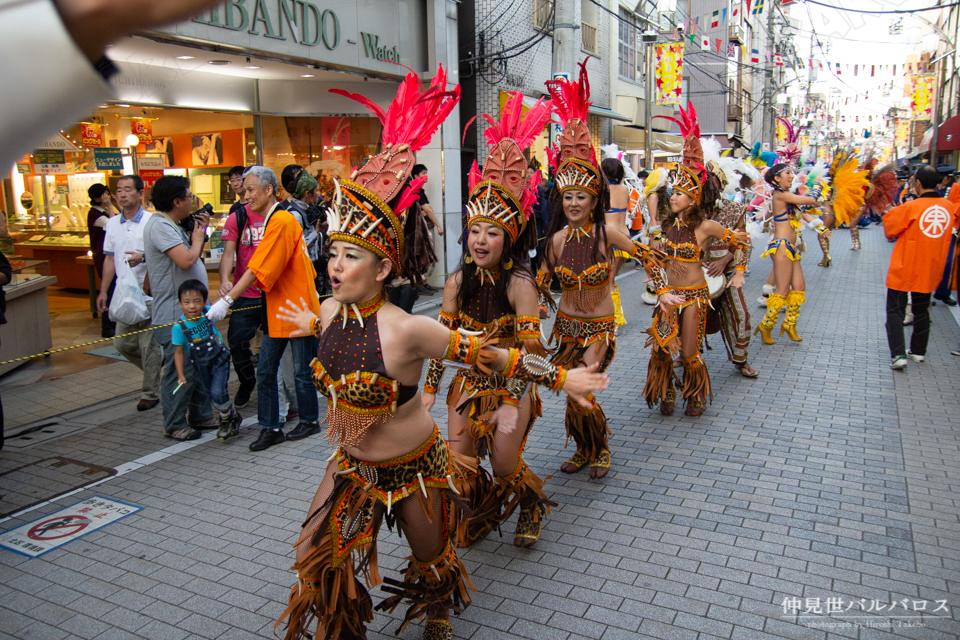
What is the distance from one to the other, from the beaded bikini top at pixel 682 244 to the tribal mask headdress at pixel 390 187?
3676 mm

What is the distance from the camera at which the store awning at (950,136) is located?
19667 millimetres

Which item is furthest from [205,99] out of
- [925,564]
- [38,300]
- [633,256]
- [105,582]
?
[925,564]

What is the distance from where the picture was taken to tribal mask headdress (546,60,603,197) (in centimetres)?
504

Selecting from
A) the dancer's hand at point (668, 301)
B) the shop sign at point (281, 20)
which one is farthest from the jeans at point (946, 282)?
the shop sign at point (281, 20)

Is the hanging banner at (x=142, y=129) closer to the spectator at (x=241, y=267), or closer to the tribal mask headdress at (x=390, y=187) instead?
the spectator at (x=241, y=267)

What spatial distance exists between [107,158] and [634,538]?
866 centimetres

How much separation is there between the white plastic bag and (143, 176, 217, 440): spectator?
531mm

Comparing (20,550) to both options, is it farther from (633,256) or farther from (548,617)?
(633,256)

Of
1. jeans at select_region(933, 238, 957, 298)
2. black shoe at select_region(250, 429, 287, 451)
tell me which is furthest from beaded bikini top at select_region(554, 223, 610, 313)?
jeans at select_region(933, 238, 957, 298)

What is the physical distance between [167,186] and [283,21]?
4.40 meters

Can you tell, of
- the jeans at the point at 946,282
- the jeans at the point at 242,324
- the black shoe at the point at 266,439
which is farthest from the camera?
the jeans at the point at 946,282

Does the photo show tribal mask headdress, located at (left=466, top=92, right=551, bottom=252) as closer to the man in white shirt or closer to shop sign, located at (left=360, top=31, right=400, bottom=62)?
the man in white shirt

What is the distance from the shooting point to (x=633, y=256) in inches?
211

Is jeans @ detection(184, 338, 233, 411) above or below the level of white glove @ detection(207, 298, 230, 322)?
below
